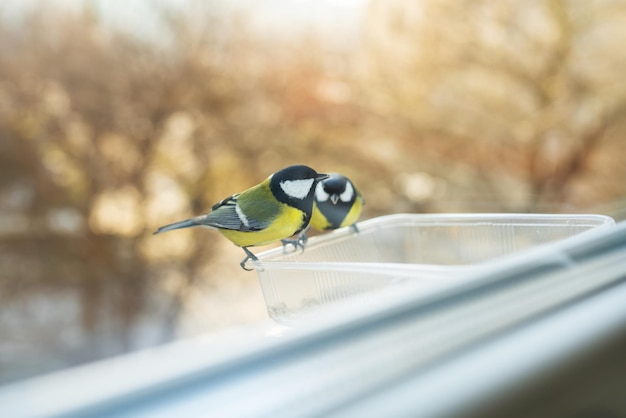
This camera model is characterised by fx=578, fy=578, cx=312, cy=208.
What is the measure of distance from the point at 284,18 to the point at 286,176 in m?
1.39

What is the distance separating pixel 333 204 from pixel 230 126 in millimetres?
1441

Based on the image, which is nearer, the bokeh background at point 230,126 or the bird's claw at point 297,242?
the bird's claw at point 297,242

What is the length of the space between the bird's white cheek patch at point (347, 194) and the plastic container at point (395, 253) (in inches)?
2.0

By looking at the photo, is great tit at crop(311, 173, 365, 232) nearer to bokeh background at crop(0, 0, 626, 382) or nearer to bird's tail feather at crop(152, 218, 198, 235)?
bird's tail feather at crop(152, 218, 198, 235)

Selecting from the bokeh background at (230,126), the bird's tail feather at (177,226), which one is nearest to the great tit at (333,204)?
the bird's tail feather at (177,226)

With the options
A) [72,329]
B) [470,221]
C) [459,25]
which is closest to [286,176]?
[470,221]

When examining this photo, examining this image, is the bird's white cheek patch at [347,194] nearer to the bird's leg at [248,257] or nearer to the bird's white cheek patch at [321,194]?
the bird's white cheek patch at [321,194]

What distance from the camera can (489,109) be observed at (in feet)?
7.02

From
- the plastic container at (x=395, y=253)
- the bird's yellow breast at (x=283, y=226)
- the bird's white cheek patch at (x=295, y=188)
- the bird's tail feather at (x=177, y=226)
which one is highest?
the bird's white cheek patch at (x=295, y=188)

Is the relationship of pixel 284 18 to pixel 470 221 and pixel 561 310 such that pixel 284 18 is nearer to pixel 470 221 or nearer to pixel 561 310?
pixel 470 221

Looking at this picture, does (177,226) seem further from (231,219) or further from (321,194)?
(321,194)

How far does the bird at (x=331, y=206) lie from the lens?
686 mm

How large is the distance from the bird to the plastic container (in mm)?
17

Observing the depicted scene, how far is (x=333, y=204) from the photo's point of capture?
0.71 m
